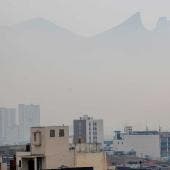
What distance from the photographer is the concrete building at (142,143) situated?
80.9 m

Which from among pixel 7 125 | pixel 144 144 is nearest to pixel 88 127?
pixel 144 144

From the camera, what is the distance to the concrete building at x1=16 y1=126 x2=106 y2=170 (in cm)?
1581

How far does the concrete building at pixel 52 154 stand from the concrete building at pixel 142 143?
63292 mm

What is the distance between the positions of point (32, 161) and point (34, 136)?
23.5 inches

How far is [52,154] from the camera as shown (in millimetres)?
15852

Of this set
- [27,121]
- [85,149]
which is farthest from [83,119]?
[85,149]

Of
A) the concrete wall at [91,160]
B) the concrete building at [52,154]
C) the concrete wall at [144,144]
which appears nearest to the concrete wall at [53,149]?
the concrete building at [52,154]

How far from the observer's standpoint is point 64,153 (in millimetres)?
16000

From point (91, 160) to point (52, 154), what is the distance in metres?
1.08

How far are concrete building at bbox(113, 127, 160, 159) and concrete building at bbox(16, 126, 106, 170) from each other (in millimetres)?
63292

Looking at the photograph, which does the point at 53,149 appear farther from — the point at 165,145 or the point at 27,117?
the point at 165,145

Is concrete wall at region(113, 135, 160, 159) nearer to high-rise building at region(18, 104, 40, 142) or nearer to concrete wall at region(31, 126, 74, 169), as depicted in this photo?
high-rise building at region(18, 104, 40, 142)

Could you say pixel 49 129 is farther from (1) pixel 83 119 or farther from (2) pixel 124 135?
(2) pixel 124 135

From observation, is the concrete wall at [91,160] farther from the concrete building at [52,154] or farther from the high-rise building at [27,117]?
the high-rise building at [27,117]
